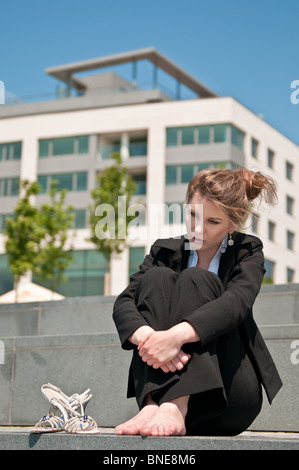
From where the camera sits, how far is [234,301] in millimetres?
2867

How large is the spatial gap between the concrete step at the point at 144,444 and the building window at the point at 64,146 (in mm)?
43722

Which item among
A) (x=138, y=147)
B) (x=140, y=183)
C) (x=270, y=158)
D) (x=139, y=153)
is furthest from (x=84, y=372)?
(x=270, y=158)

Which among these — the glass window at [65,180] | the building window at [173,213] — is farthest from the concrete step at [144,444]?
the glass window at [65,180]

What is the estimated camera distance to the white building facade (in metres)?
43.2

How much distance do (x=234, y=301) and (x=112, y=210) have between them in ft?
101

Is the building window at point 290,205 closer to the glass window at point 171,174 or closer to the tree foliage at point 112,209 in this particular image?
the glass window at point 171,174

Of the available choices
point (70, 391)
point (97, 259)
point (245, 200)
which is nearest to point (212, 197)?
point (245, 200)

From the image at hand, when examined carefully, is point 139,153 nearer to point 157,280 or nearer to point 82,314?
point 82,314

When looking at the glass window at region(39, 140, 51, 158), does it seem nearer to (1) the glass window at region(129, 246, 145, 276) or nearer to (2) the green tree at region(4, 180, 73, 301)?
(1) the glass window at region(129, 246, 145, 276)

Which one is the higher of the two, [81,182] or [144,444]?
[81,182]

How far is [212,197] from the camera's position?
313 cm

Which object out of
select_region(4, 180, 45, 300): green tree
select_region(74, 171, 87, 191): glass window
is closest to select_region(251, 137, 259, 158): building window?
select_region(74, 171, 87, 191): glass window

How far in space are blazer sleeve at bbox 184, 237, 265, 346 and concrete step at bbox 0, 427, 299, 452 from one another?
0.43 metres
